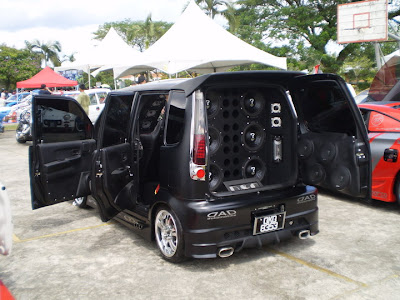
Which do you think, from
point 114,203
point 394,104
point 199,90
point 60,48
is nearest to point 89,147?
point 114,203

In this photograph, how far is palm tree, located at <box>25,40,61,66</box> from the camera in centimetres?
6412

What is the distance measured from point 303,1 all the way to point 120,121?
92.3 feet

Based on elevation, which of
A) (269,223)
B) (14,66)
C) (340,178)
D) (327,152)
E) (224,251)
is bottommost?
(224,251)

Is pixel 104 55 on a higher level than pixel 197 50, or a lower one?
higher

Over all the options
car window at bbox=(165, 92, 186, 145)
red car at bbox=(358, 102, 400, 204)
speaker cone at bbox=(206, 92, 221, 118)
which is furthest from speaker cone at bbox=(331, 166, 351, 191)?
car window at bbox=(165, 92, 186, 145)

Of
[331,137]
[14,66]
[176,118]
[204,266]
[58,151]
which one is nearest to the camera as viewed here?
[176,118]

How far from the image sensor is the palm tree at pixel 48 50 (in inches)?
2525

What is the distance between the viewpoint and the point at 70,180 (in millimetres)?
4762

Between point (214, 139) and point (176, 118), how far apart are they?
48cm

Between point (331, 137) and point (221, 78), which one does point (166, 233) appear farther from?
point (331, 137)

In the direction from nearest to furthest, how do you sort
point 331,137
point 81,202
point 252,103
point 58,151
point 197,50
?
point 252,103
point 58,151
point 331,137
point 81,202
point 197,50

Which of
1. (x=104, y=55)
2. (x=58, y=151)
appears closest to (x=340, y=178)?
(x=58, y=151)

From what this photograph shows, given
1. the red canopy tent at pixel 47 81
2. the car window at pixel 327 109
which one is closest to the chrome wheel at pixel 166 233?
the car window at pixel 327 109

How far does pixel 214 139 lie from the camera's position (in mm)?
4160
